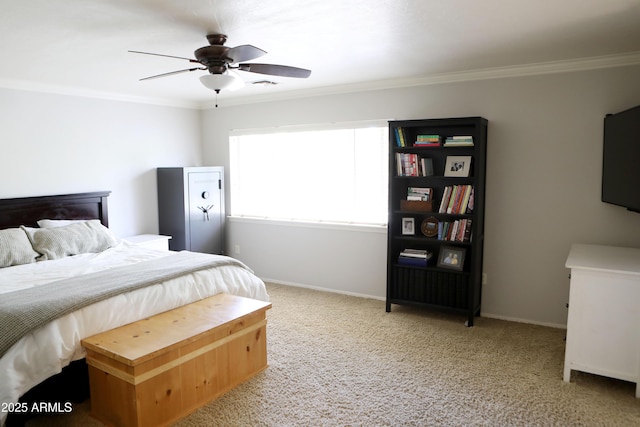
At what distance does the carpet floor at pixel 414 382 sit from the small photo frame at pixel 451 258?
1.61 ft

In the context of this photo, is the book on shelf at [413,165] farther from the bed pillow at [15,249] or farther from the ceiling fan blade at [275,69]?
the bed pillow at [15,249]

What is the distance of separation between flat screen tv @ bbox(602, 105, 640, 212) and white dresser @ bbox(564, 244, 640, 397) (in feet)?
1.52

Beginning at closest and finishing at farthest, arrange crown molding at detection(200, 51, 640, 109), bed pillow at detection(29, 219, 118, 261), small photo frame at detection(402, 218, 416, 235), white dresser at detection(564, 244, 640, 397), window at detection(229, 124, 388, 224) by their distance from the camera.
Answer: white dresser at detection(564, 244, 640, 397) → crown molding at detection(200, 51, 640, 109) → bed pillow at detection(29, 219, 118, 261) → small photo frame at detection(402, 218, 416, 235) → window at detection(229, 124, 388, 224)

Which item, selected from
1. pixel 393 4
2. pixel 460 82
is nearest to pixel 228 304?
pixel 393 4

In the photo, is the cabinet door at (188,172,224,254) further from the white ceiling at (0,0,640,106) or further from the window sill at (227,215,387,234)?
the white ceiling at (0,0,640,106)

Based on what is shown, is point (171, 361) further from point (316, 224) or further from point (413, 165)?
point (316, 224)

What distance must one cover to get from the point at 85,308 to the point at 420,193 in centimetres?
284

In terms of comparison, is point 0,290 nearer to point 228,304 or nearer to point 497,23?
point 228,304

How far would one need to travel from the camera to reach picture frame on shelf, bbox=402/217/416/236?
13.9 ft

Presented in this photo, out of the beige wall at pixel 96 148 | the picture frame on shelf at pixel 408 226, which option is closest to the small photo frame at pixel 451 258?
the picture frame on shelf at pixel 408 226

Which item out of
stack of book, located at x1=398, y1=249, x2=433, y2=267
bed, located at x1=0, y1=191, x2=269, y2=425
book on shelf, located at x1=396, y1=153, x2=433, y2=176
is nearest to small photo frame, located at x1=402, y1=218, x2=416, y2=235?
stack of book, located at x1=398, y1=249, x2=433, y2=267

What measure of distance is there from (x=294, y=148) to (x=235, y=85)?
2.18 meters

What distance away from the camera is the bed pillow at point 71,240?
3758mm

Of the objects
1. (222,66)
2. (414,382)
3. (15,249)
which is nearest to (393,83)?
(222,66)
